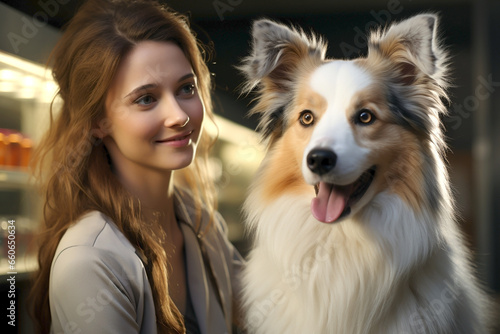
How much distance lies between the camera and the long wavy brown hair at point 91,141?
45.9 inches

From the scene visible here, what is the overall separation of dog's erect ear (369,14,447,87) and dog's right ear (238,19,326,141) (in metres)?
0.19

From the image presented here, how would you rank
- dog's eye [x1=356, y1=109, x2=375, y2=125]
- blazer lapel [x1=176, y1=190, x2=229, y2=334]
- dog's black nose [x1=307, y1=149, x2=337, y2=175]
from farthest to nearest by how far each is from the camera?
blazer lapel [x1=176, y1=190, x2=229, y2=334], dog's eye [x1=356, y1=109, x2=375, y2=125], dog's black nose [x1=307, y1=149, x2=337, y2=175]

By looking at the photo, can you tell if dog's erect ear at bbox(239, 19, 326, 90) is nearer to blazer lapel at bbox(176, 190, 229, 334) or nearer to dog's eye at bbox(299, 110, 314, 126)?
dog's eye at bbox(299, 110, 314, 126)

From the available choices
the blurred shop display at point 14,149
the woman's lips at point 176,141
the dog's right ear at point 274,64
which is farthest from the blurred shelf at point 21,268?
the dog's right ear at point 274,64

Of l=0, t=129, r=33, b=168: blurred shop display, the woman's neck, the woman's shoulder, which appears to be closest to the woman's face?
the woman's neck

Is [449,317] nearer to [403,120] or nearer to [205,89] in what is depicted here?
[403,120]

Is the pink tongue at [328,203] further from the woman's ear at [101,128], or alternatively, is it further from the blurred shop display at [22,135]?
the woman's ear at [101,128]

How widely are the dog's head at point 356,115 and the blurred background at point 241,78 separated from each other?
124mm

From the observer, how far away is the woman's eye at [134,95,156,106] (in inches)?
45.5

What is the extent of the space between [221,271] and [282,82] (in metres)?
0.68

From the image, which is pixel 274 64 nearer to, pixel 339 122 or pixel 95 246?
pixel 339 122

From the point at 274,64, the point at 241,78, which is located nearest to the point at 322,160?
the point at 274,64

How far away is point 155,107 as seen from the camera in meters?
1.16

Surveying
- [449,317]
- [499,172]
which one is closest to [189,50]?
[449,317]
